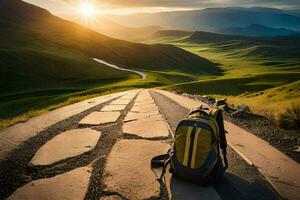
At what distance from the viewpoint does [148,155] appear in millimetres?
7574

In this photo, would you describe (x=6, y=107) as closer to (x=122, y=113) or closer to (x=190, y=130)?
(x=122, y=113)

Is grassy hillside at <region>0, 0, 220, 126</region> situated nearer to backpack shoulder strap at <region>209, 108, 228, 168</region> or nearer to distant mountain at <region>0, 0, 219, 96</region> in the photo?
distant mountain at <region>0, 0, 219, 96</region>

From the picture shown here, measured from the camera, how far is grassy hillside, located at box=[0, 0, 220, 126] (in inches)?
1844

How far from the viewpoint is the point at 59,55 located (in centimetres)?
8175

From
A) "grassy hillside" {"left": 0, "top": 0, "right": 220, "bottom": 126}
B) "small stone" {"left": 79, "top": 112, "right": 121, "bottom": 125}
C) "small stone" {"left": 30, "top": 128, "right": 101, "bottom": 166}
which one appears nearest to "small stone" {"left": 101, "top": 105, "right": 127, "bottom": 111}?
"small stone" {"left": 79, "top": 112, "right": 121, "bottom": 125}

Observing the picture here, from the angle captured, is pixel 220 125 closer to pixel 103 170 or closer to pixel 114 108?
pixel 103 170

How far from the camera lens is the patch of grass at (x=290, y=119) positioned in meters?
10.6

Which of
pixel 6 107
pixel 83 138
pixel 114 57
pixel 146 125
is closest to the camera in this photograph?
pixel 83 138

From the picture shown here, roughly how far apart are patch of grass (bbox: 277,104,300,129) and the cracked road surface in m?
3.97

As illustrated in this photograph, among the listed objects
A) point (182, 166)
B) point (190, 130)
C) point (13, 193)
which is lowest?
point (13, 193)

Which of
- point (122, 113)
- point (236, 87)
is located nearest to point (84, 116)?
point (122, 113)

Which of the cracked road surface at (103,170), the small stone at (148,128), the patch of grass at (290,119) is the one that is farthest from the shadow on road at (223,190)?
the patch of grass at (290,119)

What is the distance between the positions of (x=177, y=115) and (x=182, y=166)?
6777mm

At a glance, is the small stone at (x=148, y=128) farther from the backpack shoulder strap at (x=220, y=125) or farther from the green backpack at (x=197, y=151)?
the green backpack at (x=197, y=151)
